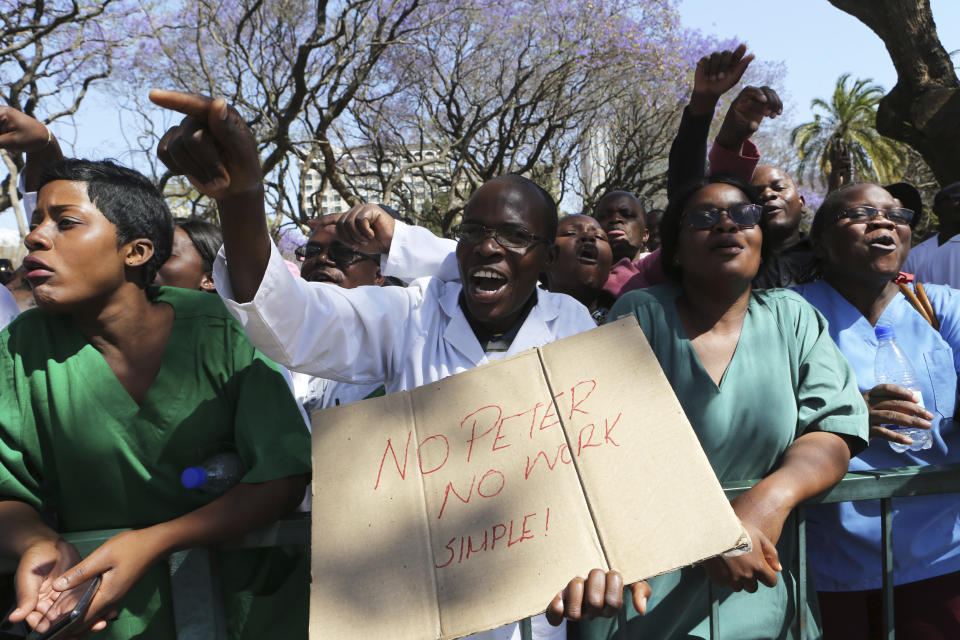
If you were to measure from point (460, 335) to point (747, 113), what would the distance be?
56.8 inches

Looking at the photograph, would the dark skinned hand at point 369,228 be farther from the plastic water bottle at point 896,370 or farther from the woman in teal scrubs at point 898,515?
the plastic water bottle at point 896,370

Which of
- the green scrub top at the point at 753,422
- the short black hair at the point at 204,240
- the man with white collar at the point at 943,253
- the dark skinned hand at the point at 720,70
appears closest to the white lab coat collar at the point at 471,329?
the green scrub top at the point at 753,422

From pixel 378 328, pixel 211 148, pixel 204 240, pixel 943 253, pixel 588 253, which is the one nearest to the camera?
pixel 211 148

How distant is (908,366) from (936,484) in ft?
1.50

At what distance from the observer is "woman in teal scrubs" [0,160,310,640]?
1.69m

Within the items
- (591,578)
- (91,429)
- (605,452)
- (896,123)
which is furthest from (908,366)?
(896,123)

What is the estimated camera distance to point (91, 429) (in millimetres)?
1699

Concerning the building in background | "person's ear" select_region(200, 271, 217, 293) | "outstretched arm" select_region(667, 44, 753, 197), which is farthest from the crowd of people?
the building in background

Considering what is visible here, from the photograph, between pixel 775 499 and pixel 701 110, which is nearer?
pixel 775 499

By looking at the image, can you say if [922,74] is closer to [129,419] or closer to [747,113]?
[747,113]

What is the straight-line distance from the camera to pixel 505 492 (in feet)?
4.66

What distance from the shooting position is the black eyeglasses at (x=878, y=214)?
2430 millimetres

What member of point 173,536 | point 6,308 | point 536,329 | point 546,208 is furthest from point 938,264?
point 6,308

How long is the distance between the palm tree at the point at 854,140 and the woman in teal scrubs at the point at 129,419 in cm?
2579
